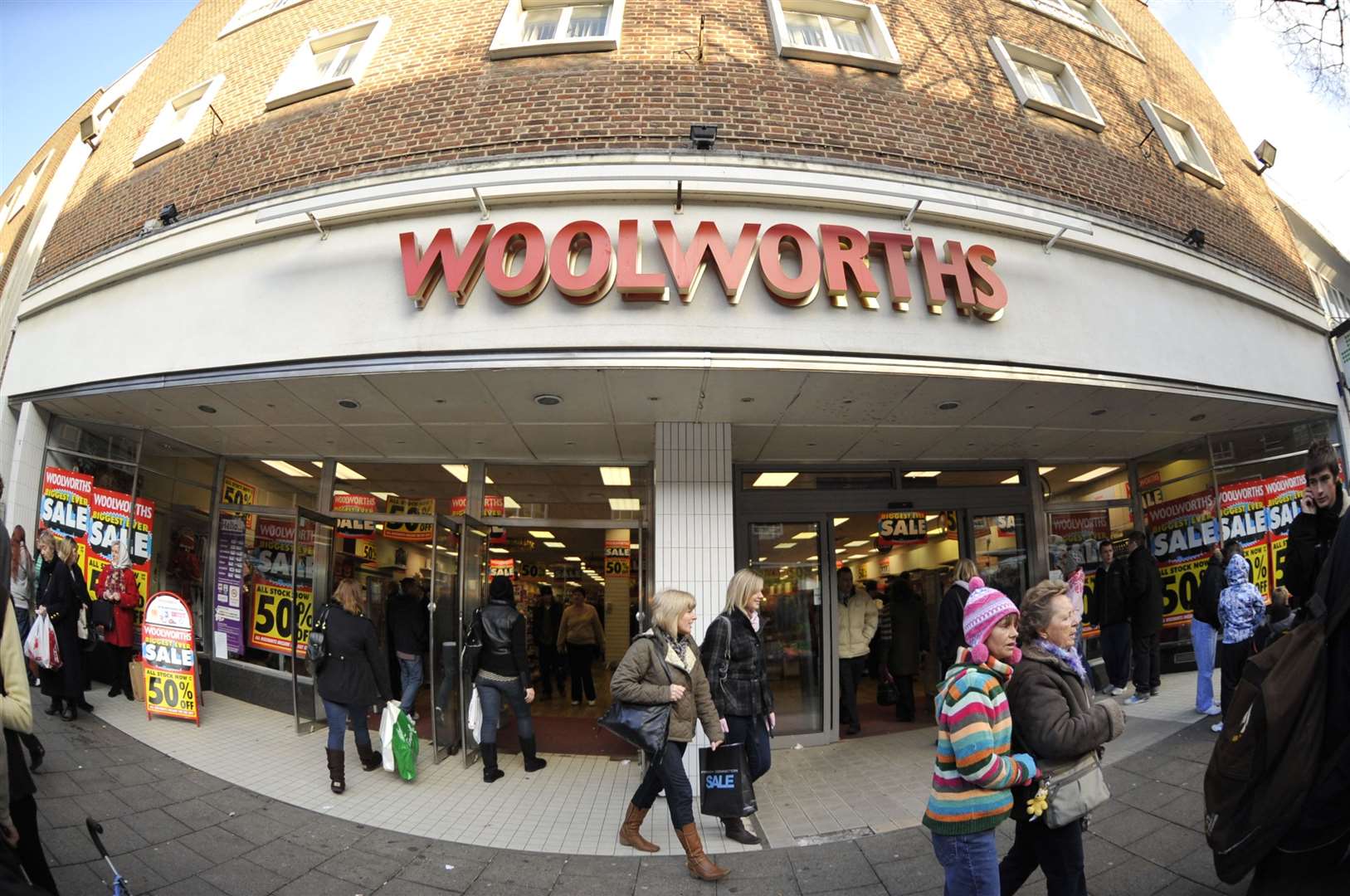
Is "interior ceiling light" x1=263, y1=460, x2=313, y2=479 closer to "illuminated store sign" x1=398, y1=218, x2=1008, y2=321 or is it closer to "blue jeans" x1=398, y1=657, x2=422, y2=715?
"blue jeans" x1=398, y1=657, x2=422, y2=715

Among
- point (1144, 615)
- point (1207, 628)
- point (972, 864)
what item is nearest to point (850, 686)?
point (1144, 615)

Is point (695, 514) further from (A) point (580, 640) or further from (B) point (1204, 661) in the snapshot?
(B) point (1204, 661)

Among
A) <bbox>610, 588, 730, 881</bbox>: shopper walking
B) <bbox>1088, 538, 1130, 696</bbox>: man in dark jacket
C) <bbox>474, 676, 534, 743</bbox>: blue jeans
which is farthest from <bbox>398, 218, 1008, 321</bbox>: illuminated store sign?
<bbox>1088, 538, 1130, 696</bbox>: man in dark jacket

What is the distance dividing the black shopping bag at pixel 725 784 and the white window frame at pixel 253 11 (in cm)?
1197

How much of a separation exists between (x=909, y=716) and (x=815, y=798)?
126 inches

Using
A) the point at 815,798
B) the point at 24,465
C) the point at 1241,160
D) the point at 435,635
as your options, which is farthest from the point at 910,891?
the point at 1241,160

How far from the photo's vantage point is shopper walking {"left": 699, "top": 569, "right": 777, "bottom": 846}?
4.94 metres

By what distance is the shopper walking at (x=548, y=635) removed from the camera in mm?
10750

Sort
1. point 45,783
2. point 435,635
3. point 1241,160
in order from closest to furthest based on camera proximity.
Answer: point 45,783, point 435,635, point 1241,160

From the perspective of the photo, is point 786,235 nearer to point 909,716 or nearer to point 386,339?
point 386,339

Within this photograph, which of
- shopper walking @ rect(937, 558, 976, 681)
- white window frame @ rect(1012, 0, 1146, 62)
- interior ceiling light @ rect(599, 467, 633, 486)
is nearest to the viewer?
shopper walking @ rect(937, 558, 976, 681)

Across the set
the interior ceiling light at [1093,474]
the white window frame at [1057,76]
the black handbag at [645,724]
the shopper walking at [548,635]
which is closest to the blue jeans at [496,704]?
the black handbag at [645,724]

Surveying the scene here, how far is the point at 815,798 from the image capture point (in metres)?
5.88

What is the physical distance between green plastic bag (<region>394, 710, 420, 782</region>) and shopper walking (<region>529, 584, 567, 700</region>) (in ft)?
14.8
